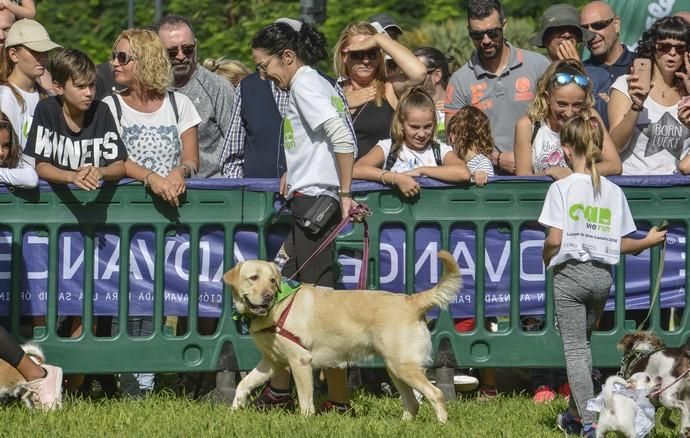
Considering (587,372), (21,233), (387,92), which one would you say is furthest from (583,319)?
(21,233)

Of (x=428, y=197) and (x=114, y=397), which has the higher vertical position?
(x=428, y=197)

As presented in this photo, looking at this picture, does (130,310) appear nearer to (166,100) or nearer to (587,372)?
(166,100)

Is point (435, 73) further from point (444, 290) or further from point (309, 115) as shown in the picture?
point (444, 290)

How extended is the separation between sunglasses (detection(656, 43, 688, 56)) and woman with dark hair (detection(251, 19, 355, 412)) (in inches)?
93.3

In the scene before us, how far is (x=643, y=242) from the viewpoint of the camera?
771 cm

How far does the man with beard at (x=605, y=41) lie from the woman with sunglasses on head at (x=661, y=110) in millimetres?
1297

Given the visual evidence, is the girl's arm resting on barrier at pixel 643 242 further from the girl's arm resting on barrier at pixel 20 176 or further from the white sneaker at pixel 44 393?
the girl's arm resting on barrier at pixel 20 176

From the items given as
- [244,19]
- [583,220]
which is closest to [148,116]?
[583,220]

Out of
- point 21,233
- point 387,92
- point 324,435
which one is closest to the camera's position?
point 324,435

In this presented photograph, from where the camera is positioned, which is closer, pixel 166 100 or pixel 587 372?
pixel 587 372

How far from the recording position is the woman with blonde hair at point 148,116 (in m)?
9.02

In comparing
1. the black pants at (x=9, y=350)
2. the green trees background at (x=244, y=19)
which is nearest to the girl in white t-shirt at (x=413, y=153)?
the black pants at (x=9, y=350)

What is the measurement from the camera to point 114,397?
9.03 metres

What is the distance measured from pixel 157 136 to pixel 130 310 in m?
1.15
